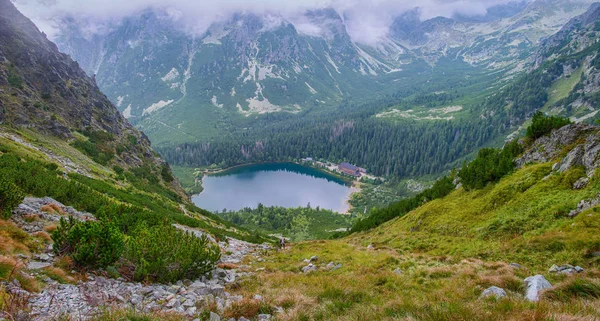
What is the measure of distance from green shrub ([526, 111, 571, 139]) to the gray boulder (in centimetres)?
2594

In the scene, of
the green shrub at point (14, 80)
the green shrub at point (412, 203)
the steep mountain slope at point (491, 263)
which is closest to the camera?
the steep mountain slope at point (491, 263)

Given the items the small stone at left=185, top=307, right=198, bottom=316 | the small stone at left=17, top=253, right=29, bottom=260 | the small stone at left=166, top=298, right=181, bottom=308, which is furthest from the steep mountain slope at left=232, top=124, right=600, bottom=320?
the small stone at left=17, top=253, right=29, bottom=260

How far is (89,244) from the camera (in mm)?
11141

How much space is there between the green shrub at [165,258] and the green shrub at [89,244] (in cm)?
89

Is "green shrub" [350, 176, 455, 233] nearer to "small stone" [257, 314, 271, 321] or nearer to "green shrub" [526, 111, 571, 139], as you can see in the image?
"green shrub" [526, 111, 571, 139]

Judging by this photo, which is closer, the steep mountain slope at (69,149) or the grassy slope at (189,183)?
the steep mountain slope at (69,149)

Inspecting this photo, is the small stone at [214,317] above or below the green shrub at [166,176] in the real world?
below

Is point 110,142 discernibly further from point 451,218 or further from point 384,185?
point 384,185

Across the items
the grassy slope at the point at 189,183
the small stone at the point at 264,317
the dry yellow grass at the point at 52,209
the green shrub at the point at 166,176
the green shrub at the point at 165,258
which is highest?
the grassy slope at the point at 189,183

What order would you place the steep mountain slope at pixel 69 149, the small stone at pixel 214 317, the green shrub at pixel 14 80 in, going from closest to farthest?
the small stone at pixel 214 317 → the steep mountain slope at pixel 69 149 → the green shrub at pixel 14 80

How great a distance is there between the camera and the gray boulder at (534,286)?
8.79m

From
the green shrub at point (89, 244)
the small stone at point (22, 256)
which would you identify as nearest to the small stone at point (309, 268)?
the green shrub at point (89, 244)

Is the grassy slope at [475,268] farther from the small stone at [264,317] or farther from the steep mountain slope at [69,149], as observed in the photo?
the steep mountain slope at [69,149]

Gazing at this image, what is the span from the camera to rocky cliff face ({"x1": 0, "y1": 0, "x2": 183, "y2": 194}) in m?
53.5
